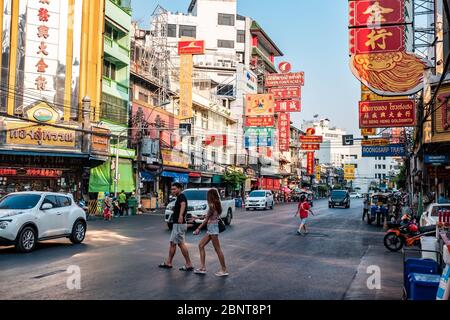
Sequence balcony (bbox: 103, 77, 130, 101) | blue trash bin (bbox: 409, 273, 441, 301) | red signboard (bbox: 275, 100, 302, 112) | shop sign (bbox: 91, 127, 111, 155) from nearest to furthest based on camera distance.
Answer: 1. blue trash bin (bbox: 409, 273, 441, 301)
2. shop sign (bbox: 91, 127, 111, 155)
3. balcony (bbox: 103, 77, 130, 101)
4. red signboard (bbox: 275, 100, 302, 112)

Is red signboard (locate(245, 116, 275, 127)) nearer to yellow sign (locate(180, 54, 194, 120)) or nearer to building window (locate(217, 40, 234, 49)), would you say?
yellow sign (locate(180, 54, 194, 120))

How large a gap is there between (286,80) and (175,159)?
1520 cm

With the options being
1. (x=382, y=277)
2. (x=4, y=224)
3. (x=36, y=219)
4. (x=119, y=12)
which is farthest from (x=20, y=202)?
(x=119, y=12)

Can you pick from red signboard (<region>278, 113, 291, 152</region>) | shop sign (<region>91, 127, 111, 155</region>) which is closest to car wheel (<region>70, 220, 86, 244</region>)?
shop sign (<region>91, 127, 111, 155</region>)

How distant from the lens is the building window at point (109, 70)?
37312mm

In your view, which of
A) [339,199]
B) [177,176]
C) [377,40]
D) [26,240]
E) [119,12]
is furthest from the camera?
[339,199]

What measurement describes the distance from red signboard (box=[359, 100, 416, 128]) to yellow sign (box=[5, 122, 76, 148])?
1752 cm

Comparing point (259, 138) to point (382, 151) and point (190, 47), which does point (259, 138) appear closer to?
point (190, 47)

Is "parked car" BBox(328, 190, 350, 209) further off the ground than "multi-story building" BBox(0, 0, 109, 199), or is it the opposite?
"multi-story building" BBox(0, 0, 109, 199)

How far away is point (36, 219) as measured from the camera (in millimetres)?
13812

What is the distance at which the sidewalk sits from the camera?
845cm

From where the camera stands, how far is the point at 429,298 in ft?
20.4

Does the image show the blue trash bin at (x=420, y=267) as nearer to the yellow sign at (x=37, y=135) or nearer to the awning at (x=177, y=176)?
the yellow sign at (x=37, y=135)
